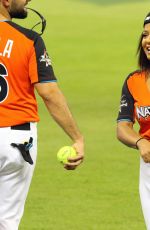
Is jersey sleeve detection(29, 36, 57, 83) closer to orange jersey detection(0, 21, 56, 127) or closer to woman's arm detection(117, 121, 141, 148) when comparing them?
orange jersey detection(0, 21, 56, 127)

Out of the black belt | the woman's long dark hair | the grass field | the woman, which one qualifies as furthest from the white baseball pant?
the grass field

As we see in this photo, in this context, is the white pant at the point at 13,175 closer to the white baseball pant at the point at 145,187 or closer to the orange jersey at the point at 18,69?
the orange jersey at the point at 18,69

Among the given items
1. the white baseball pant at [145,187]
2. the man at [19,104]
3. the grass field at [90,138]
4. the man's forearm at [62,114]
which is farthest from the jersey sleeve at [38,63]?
the grass field at [90,138]

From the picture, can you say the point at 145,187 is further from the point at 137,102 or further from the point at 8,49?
the point at 8,49

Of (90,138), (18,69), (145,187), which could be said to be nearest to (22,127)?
(18,69)

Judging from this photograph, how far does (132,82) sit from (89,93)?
702 inches

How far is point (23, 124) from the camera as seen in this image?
6957 mm

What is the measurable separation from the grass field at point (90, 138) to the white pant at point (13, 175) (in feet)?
9.88

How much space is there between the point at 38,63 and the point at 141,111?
0.85 metres

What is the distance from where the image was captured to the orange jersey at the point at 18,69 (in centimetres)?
684

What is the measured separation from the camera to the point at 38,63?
688 centimetres

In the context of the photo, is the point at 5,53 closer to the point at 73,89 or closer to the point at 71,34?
the point at 73,89

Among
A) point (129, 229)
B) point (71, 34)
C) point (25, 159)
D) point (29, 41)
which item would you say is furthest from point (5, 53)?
point (71, 34)

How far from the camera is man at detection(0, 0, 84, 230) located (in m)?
6.85
